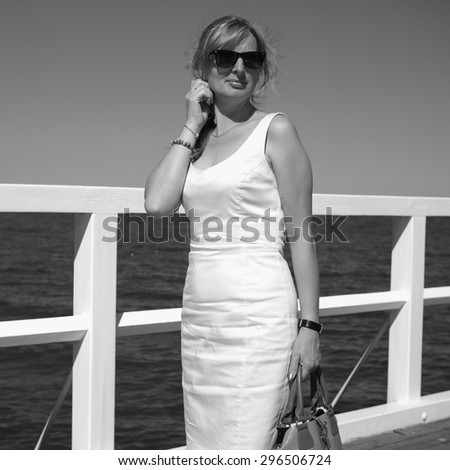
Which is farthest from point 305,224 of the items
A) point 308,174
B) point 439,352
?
point 439,352

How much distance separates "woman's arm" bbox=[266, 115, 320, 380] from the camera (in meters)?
2.06

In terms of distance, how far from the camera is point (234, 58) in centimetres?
217

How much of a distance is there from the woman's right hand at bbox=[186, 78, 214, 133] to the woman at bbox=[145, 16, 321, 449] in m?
0.08

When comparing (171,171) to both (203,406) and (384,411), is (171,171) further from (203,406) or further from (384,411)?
(384,411)

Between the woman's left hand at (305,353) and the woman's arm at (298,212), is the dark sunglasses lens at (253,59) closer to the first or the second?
the woman's arm at (298,212)

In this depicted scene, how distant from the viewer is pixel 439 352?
18.5 meters

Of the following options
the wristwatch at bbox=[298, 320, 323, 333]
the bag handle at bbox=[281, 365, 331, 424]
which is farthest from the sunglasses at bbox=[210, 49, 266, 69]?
the bag handle at bbox=[281, 365, 331, 424]

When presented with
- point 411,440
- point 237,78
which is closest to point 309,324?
point 237,78

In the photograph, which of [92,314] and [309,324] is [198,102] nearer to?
[309,324]

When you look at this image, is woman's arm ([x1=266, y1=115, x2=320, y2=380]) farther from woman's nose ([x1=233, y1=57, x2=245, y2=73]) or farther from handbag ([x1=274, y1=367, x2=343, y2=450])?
woman's nose ([x1=233, y1=57, x2=245, y2=73])

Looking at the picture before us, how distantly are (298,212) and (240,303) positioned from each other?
12.1 inches

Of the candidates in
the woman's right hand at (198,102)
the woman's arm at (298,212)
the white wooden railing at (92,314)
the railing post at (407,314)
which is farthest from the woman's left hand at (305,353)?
the railing post at (407,314)

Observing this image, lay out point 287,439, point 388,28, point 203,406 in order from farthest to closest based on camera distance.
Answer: point 388,28 < point 203,406 < point 287,439

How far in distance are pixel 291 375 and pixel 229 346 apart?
0.63 ft
